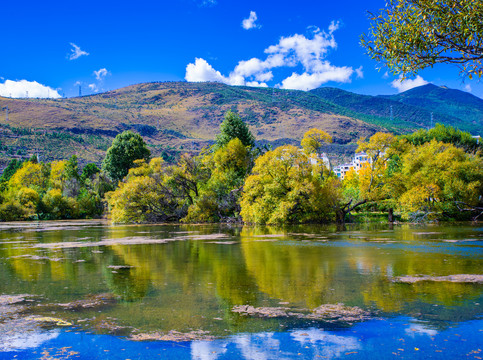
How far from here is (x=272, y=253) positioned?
721 inches

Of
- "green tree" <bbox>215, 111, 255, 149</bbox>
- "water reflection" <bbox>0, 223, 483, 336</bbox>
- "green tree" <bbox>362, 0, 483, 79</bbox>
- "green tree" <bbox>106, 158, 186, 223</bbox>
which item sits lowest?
"water reflection" <bbox>0, 223, 483, 336</bbox>

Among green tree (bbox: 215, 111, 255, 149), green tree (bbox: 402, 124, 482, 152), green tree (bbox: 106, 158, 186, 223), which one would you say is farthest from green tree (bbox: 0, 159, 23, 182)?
green tree (bbox: 402, 124, 482, 152)

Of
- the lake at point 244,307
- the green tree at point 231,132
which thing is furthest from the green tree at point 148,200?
the lake at point 244,307

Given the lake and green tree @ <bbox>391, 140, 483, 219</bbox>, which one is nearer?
the lake

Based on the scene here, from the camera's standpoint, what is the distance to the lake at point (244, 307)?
652 cm

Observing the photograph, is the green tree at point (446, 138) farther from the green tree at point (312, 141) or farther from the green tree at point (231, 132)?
the green tree at point (312, 141)

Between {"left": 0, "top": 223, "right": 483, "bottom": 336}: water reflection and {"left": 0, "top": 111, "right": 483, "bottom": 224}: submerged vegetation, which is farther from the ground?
{"left": 0, "top": 111, "right": 483, "bottom": 224}: submerged vegetation

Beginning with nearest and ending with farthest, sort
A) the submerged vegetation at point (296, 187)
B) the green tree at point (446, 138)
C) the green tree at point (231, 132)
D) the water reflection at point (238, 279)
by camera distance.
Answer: the water reflection at point (238, 279), the submerged vegetation at point (296, 187), the green tree at point (231, 132), the green tree at point (446, 138)

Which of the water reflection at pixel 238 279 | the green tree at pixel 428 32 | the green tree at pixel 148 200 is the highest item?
the green tree at pixel 428 32

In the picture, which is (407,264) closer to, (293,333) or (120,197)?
(293,333)

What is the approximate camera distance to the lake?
21.4 ft

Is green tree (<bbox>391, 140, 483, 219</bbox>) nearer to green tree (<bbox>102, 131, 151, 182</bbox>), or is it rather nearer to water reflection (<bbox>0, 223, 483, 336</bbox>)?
water reflection (<bbox>0, 223, 483, 336</bbox>)

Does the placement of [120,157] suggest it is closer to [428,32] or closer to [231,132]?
[231,132]

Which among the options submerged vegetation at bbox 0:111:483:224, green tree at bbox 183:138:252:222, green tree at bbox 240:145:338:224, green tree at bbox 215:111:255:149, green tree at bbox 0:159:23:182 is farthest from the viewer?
green tree at bbox 0:159:23:182
